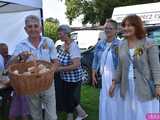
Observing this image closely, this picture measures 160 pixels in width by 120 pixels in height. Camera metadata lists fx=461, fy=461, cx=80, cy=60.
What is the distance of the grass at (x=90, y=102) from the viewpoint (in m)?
8.99

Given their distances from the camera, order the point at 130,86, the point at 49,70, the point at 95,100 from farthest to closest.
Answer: the point at 95,100 < the point at 130,86 < the point at 49,70

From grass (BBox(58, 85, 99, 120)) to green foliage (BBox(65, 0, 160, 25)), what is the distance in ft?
87.6

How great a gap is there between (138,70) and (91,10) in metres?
38.0

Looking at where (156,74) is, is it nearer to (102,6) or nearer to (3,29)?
(3,29)

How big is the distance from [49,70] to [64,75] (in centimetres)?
231

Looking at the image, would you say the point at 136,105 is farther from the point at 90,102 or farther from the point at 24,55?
the point at 90,102

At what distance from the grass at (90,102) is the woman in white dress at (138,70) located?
2980 millimetres

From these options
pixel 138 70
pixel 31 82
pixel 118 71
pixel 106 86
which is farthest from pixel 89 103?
pixel 31 82

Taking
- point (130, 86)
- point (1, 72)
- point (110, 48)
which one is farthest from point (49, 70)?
point (1, 72)

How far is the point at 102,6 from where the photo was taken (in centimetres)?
4038

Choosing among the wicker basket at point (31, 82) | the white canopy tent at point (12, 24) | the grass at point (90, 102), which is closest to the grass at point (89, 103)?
the grass at point (90, 102)

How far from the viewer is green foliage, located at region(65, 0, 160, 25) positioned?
40.2m

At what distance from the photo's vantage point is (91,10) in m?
43.4

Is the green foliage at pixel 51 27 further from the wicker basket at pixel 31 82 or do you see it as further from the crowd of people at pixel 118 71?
the wicker basket at pixel 31 82
